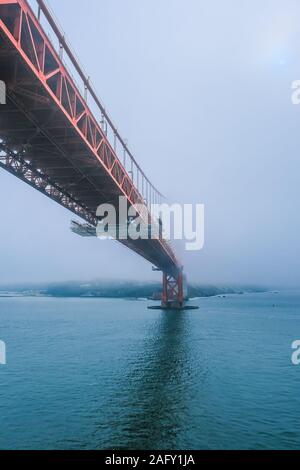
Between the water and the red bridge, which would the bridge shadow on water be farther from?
the red bridge

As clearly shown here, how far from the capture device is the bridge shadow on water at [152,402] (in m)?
13.7

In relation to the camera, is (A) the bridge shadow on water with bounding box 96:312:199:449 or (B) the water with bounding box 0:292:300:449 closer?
(A) the bridge shadow on water with bounding box 96:312:199:449

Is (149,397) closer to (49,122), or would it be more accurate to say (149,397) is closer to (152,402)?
(152,402)

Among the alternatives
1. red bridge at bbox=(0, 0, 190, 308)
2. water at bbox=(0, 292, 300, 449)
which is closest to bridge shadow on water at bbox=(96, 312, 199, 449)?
water at bbox=(0, 292, 300, 449)

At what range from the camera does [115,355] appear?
3105cm

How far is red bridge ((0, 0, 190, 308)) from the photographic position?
11328 millimetres

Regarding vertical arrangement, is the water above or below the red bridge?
below

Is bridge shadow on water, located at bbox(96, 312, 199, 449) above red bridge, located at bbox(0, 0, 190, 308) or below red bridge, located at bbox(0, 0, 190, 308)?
below

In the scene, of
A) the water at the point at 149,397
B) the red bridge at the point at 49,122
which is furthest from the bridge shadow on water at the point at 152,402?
the red bridge at the point at 49,122

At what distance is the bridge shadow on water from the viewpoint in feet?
44.9

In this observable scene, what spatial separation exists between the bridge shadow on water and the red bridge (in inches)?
542
